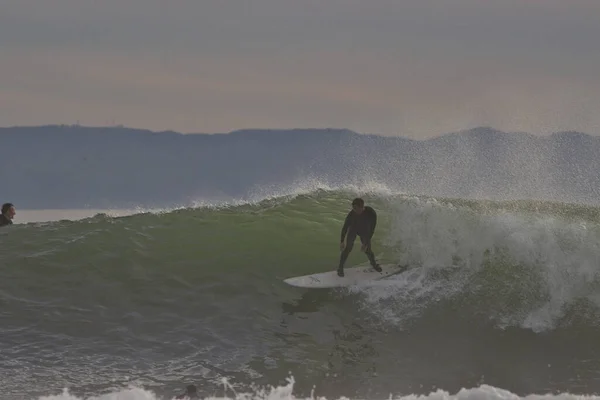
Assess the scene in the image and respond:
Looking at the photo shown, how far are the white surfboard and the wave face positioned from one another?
24cm

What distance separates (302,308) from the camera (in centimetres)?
1112

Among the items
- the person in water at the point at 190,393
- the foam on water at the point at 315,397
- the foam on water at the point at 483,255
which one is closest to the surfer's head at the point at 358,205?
the foam on water at the point at 483,255

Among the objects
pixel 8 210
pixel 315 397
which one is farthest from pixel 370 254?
pixel 8 210

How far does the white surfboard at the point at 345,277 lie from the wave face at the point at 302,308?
0.80 ft

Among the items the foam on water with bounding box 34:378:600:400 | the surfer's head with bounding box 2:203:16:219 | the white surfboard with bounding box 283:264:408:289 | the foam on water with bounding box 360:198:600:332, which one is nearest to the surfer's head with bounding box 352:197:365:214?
the white surfboard with bounding box 283:264:408:289

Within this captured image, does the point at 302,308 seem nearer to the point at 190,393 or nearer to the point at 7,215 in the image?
the point at 190,393

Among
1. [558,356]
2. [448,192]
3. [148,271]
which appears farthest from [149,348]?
[448,192]

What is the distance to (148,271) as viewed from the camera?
12789 millimetres

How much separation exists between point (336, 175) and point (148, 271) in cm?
773

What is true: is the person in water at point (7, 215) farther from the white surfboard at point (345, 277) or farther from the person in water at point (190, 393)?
the person in water at point (190, 393)

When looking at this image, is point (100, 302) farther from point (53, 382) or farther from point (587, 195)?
point (587, 195)

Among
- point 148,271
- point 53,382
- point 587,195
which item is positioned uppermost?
point 587,195

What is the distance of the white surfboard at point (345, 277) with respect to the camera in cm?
1191

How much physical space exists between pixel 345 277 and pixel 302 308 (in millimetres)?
1251
